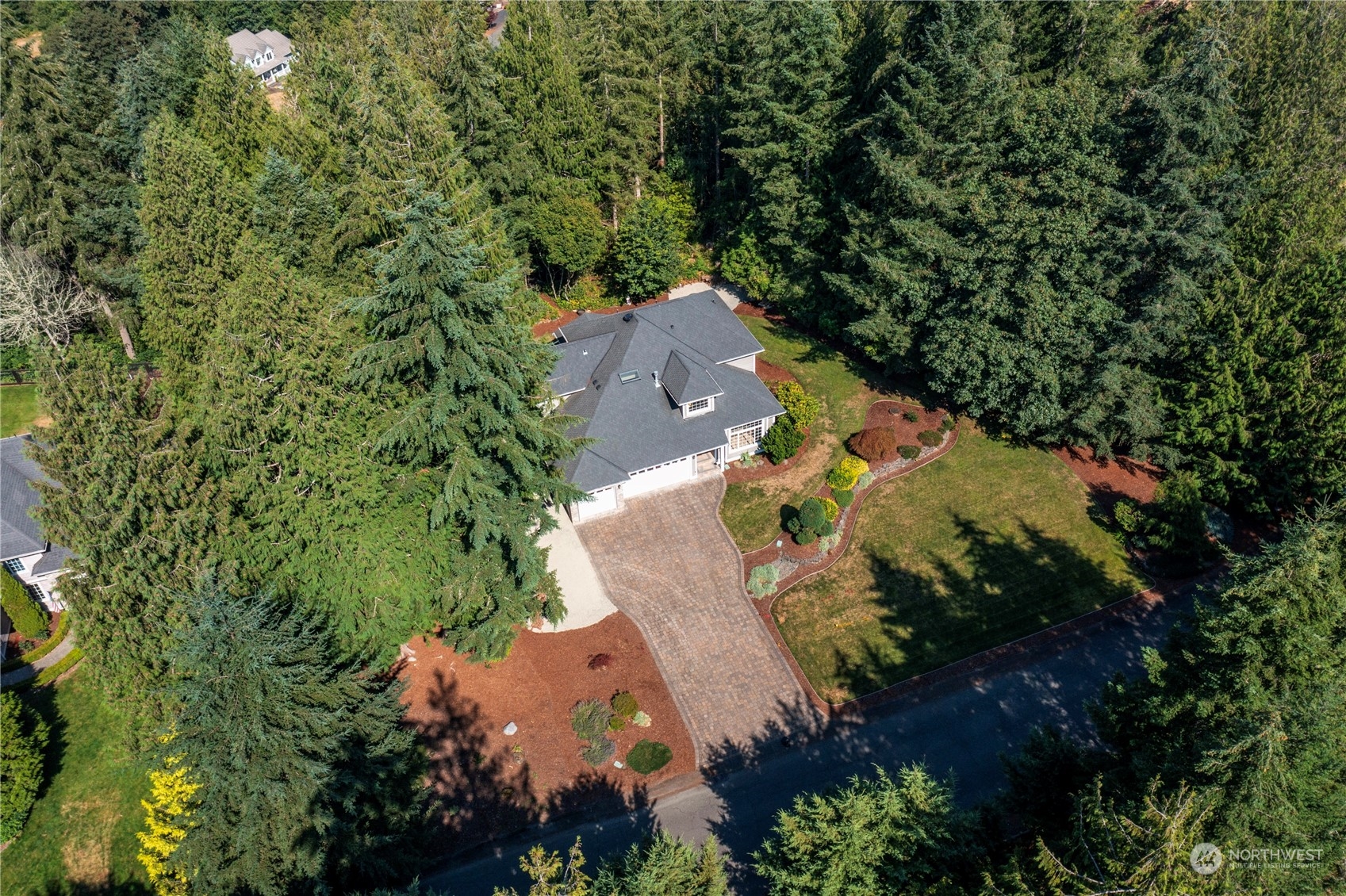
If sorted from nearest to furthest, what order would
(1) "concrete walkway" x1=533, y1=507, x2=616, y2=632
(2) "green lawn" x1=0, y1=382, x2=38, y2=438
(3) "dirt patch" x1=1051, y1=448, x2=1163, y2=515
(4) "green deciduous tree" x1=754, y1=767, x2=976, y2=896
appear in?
(4) "green deciduous tree" x1=754, y1=767, x2=976, y2=896 < (1) "concrete walkway" x1=533, y1=507, x2=616, y2=632 < (3) "dirt patch" x1=1051, y1=448, x2=1163, y2=515 < (2) "green lawn" x1=0, y1=382, x2=38, y2=438

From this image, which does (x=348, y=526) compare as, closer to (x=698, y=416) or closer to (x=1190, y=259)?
(x=698, y=416)

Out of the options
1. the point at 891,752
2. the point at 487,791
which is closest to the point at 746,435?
the point at 891,752

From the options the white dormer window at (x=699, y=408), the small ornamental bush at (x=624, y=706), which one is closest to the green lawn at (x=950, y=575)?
the small ornamental bush at (x=624, y=706)

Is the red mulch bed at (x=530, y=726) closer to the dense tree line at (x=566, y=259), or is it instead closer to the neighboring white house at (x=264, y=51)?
the dense tree line at (x=566, y=259)

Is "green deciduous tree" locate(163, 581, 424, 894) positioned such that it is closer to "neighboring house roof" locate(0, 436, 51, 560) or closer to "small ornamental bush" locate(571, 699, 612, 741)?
"small ornamental bush" locate(571, 699, 612, 741)

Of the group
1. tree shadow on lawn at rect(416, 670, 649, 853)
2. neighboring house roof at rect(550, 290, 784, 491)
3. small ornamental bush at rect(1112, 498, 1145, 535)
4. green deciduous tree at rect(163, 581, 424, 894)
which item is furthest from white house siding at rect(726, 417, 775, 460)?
green deciduous tree at rect(163, 581, 424, 894)

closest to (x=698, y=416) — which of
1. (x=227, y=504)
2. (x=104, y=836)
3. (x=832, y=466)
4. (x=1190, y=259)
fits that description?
(x=832, y=466)
